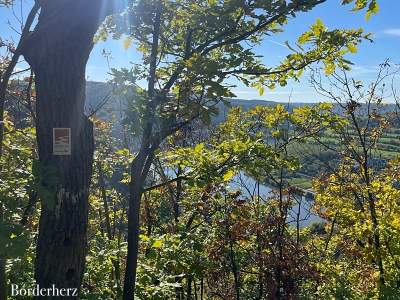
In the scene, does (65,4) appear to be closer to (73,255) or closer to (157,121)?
(157,121)

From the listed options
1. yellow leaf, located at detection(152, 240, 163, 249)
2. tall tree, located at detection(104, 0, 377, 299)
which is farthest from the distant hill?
yellow leaf, located at detection(152, 240, 163, 249)

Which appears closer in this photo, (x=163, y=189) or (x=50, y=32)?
(x=50, y=32)

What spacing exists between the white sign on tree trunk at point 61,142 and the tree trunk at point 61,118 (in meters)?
0.06

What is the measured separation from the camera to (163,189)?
13828mm

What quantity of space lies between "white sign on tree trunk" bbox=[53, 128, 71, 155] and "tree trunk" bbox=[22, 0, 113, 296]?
6 centimetres

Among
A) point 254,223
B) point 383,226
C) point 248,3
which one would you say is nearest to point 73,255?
point 248,3

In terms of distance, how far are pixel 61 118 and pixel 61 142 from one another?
21 cm

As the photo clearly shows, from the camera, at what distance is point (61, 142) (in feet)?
10.7

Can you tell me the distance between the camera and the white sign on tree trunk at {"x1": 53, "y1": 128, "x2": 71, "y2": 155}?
10.7 feet

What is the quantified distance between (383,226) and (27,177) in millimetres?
7656

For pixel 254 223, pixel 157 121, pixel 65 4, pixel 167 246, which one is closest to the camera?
pixel 65 4

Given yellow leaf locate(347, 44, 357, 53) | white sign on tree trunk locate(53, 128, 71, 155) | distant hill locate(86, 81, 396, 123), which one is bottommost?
white sign on tree trunk locate(53, 128, 71, 155)

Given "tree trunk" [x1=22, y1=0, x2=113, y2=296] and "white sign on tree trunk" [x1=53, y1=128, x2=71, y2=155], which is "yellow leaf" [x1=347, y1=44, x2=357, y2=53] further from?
"white sign on tree trunk" [x1=53, y1=128, x2=71, y2=155]

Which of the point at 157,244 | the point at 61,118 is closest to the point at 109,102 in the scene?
the point at 157,244
